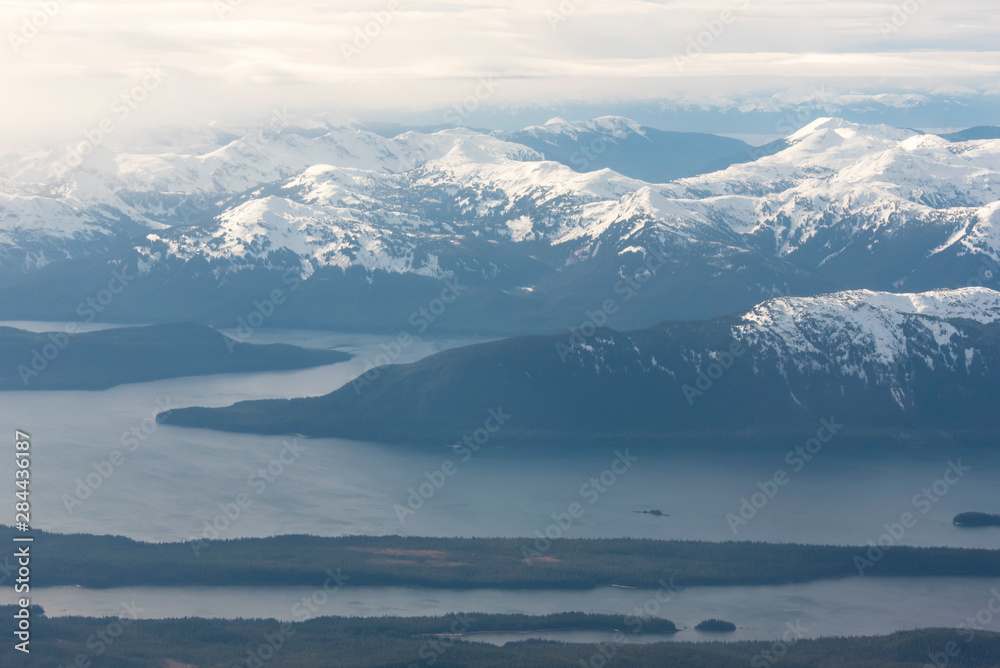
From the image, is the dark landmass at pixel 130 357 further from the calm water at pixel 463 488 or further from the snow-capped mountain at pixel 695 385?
the snow-capped mountain at pixel 695 385

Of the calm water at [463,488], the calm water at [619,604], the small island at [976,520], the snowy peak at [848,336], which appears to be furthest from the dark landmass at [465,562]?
the snowy peak at [848,336]

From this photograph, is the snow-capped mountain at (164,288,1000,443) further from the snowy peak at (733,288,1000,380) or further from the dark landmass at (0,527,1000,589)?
the dark landmass at (0,527,1000,589)

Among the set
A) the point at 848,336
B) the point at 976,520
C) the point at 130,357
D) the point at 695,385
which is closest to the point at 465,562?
the point at 976,520

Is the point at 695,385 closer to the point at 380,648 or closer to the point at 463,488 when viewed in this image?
the point at 463,488

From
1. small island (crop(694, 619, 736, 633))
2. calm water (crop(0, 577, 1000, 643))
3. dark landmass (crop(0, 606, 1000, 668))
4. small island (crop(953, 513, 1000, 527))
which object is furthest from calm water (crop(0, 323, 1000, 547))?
dark landmass (crop(0, 606, 1000, 668))

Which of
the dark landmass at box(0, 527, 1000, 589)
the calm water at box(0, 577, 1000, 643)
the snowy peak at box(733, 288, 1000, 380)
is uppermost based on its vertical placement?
the snowy peak at box(733, 288, 1000, 380)
